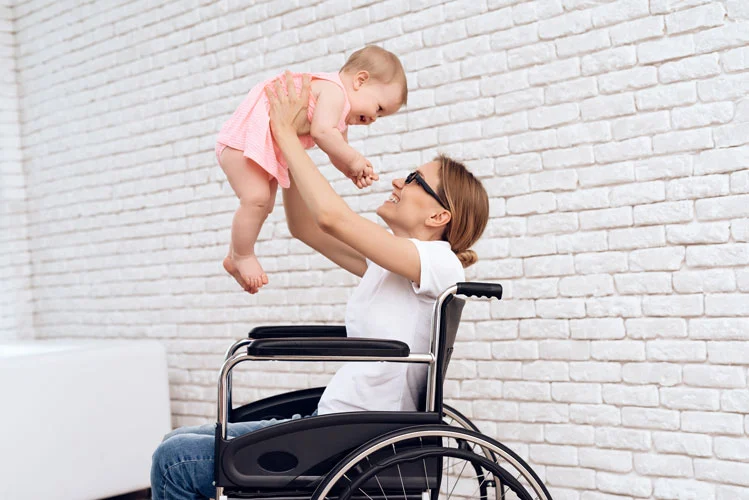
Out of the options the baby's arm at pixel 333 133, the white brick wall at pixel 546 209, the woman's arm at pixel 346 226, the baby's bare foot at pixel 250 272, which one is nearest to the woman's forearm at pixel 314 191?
the woman's arm at pixel 346 226

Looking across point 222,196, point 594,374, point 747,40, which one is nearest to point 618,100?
point 747,40

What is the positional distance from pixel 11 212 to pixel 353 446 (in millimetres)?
3649

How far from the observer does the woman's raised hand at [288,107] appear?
1894 millimetres

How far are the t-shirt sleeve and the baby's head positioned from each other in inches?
14.8

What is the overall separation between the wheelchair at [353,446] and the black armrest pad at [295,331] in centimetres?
40

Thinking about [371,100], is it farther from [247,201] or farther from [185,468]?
[185,468]

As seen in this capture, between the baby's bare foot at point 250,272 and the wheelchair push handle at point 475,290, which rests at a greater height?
the baby's bare foot at point 250,272

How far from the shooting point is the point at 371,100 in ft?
6.70

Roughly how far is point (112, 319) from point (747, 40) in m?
3.14

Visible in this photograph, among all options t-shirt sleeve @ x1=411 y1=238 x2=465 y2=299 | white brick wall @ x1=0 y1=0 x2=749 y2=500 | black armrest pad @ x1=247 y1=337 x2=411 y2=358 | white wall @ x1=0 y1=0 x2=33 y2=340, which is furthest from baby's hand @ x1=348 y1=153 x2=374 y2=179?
white wall @ x1=0 y1=0 x2=33 y2=340

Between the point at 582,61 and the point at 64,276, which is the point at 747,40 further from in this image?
the point at 64,276

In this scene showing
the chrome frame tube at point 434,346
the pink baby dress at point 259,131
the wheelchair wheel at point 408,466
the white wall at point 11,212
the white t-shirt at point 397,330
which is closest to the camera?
the wheelchair wheel at point 408,466

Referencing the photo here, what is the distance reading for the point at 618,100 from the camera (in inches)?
103

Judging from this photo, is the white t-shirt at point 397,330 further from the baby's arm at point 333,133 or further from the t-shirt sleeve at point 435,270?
the baby's arm at point 333,133
